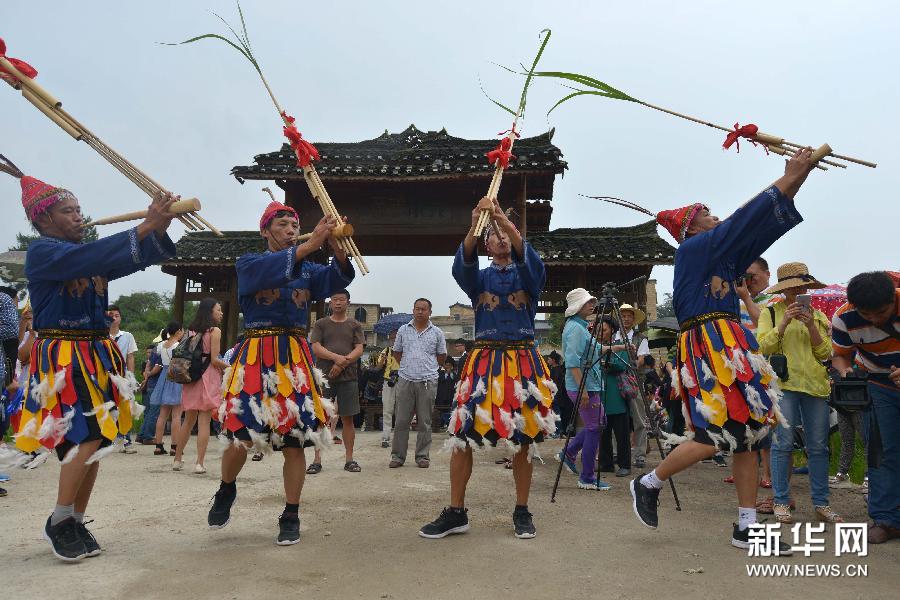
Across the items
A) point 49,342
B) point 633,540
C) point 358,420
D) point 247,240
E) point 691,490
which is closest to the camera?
point 49,342

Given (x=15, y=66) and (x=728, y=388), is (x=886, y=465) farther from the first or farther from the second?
(x=15, y=66)

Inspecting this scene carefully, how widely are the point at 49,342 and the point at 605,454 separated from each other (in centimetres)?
510

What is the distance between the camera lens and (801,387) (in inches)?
159

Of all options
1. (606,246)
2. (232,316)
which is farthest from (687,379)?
(232,316)

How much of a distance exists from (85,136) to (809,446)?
4980 millimetres

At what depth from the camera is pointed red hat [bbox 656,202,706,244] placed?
3654mm

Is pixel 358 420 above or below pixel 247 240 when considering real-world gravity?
below

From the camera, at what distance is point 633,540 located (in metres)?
3.48

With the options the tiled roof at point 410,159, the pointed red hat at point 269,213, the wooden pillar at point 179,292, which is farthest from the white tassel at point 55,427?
the wooden pillar at point 179,292

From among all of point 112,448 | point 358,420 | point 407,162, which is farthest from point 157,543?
point 407,162

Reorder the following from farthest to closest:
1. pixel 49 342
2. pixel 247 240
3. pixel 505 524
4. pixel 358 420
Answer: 1. pixel 247 240
2. pixel 358 420
3. pixel 505 524
4. pixel 49 342

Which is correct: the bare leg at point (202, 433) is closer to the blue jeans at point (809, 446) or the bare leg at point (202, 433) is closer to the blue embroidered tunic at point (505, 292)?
the blue embroidered tunic at point (505, 292)

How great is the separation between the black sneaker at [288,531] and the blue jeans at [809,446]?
320cm

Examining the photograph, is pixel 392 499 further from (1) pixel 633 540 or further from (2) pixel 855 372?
(2) pixel 855 372
